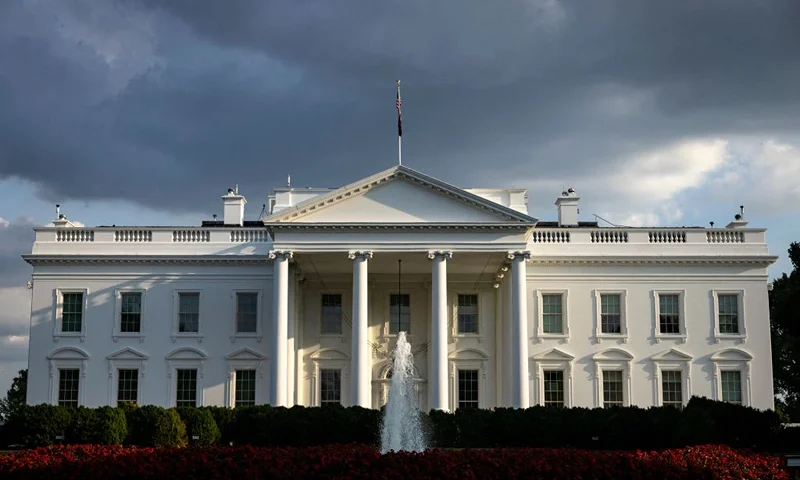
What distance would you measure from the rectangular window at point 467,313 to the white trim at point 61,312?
1609 centimetres

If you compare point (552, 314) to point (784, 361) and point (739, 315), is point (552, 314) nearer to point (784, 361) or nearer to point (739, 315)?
point (739, 315)

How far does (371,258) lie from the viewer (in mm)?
36906

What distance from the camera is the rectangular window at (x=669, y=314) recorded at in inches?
1566

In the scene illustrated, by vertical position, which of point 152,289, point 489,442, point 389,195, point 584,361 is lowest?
point 489,442

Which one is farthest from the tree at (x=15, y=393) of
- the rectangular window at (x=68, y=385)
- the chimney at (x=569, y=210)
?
the chimney at (x=569, y=210)

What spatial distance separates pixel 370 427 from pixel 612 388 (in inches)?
573

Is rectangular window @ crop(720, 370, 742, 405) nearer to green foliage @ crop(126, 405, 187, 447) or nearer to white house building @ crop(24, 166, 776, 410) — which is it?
white house building @ crop(24, 166, 776, 410)

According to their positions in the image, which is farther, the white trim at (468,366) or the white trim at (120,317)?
the white trim at (468,366)

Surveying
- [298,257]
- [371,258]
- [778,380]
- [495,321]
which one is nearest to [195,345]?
[298,257]

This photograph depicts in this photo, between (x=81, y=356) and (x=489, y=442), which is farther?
(x=81, y=356)

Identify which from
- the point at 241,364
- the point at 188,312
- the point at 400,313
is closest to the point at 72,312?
the point at 188,312

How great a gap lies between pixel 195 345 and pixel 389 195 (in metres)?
11.0

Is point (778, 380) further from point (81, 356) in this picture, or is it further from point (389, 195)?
point (81, 356)

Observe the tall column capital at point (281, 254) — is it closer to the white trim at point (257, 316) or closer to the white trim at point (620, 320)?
the white trim at point (257, 316)
